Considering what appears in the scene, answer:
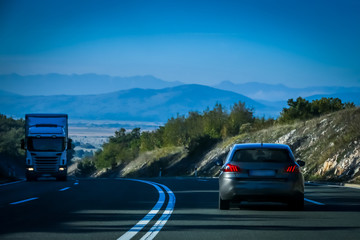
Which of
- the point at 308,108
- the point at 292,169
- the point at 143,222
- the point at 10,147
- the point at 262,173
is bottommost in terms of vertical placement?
the point at 10,147

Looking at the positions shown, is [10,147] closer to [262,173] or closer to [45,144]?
[45,144]

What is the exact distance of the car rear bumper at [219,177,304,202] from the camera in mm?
14727

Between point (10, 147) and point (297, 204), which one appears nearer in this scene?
point (297, 204)

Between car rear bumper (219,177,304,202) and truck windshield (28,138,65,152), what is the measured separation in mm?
23872

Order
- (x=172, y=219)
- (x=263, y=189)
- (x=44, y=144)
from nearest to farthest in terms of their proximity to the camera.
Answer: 1. (x=172, y=219)
2. (x=263, y=189)
3. (x=44, y=144)

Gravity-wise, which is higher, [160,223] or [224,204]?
[224,204]

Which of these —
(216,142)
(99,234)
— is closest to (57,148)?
(99,234)

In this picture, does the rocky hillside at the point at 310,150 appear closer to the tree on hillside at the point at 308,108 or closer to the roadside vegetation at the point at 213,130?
the roadside vegetation at the point at 213,130

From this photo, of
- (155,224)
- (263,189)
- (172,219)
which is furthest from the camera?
(263,189)

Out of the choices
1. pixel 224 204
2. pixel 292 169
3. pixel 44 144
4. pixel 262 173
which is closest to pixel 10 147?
pixel 44 144

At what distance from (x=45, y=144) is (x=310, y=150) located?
70.0 ft

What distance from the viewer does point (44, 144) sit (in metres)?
37.2

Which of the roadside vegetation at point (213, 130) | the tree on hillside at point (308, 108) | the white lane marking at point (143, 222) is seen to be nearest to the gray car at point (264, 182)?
the white lane marking at point (143, 222)

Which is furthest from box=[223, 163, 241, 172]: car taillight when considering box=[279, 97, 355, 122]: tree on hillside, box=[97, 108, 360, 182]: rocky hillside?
box=[279, 97, 355, 122]: tree on hillside
